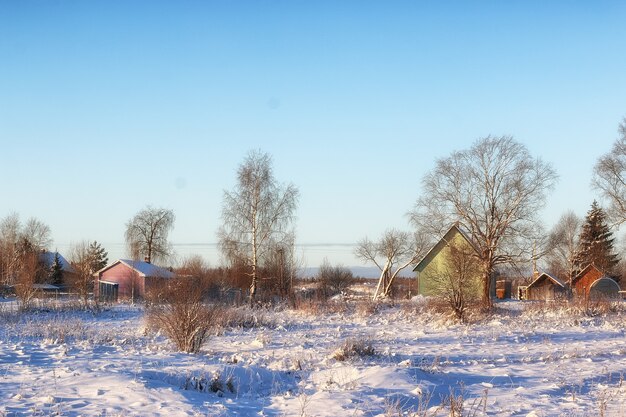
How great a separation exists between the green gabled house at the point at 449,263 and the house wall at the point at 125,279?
2105cm

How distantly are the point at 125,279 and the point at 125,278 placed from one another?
0.11 meters

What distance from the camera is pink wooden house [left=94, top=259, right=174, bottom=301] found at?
45.2m

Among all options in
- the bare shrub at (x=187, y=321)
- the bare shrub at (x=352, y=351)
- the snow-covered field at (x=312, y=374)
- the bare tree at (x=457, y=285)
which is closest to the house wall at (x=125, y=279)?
the bare tree at (x=457, y=285)

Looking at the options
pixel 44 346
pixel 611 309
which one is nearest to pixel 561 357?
pixel 44 346

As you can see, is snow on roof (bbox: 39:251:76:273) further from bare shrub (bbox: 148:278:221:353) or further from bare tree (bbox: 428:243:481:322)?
bare shrub (bbox: 148:278:221:353)

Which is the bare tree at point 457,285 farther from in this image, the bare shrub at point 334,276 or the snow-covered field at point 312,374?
the bare shrub at point 334,276

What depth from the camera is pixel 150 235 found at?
219 feet

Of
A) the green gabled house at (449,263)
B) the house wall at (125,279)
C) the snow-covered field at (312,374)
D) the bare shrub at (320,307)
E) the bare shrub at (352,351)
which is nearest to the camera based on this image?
the snow-covered field at (312,374)

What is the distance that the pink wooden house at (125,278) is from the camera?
45.2 meters

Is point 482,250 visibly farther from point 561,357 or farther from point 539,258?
point 561,357

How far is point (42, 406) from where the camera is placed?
6.68 metres

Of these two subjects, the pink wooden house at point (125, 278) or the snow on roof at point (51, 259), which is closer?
the pink wooden house at point (125, 278)

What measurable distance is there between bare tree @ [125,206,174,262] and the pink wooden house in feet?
53.2

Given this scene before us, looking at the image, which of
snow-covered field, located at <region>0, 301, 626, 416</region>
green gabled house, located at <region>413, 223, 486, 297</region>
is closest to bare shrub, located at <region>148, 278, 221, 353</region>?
snow-covered field, located at <region>0, 301, 626, 416</region>
